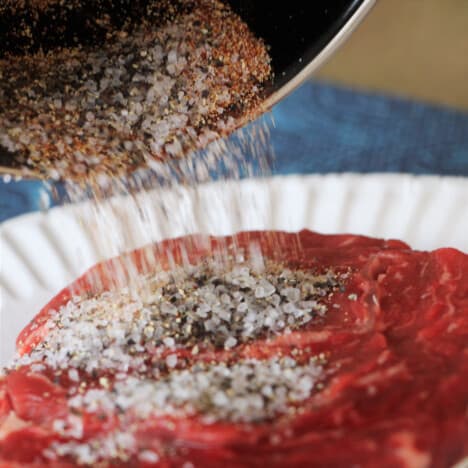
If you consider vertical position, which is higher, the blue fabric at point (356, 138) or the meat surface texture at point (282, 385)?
the meat surface texture at point (282, 385)

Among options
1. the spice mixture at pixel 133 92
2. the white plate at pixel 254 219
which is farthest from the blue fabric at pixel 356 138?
the spice mixture at pixel 133 92

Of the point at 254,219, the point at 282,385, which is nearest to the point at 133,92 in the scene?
the point at 282,385

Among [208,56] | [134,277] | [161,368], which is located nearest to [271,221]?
[134,277]

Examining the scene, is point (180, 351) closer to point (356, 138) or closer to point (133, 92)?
point (133, 92)

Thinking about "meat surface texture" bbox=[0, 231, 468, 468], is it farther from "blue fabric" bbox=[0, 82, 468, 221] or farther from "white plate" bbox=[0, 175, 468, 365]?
"blue fabric" bbox=[0, 82, 468, 221]

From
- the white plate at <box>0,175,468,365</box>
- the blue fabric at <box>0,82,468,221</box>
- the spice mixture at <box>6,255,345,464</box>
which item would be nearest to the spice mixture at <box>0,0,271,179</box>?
the spice mixture at <box>6,255,345,464</box>

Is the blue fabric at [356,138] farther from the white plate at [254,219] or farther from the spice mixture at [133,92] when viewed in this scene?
the spice mixture at [133,92]
